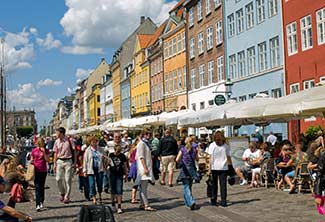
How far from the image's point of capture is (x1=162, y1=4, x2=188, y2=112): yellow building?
2141 inches

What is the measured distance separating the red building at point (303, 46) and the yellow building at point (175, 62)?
1999 cm

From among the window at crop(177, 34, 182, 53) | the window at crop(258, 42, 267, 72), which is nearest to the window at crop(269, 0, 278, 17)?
the window at crop(258, 42, 267, 72)

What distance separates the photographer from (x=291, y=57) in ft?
106

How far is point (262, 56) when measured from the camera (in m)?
37.0

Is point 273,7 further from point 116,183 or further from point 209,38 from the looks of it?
point 116,183

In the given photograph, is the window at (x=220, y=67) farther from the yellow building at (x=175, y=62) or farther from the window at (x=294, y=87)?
the window at (x=294, y=87)

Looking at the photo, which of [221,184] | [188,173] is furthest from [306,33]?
[188,173]

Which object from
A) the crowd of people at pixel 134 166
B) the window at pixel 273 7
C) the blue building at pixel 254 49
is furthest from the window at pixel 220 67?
the crowd of people at pixel 134 166

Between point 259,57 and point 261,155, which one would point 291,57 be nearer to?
point 259,57

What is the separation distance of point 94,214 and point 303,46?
1029 inches

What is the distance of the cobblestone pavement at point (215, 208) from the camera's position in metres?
12.2

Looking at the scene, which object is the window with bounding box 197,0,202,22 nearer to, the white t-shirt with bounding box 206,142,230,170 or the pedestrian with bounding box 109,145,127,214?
the white t-shirt with bounding box 206,142,230,170

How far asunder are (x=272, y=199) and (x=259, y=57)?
23.5 meters

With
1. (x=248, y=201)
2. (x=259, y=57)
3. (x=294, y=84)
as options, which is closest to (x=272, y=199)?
(x=248, y=201)
